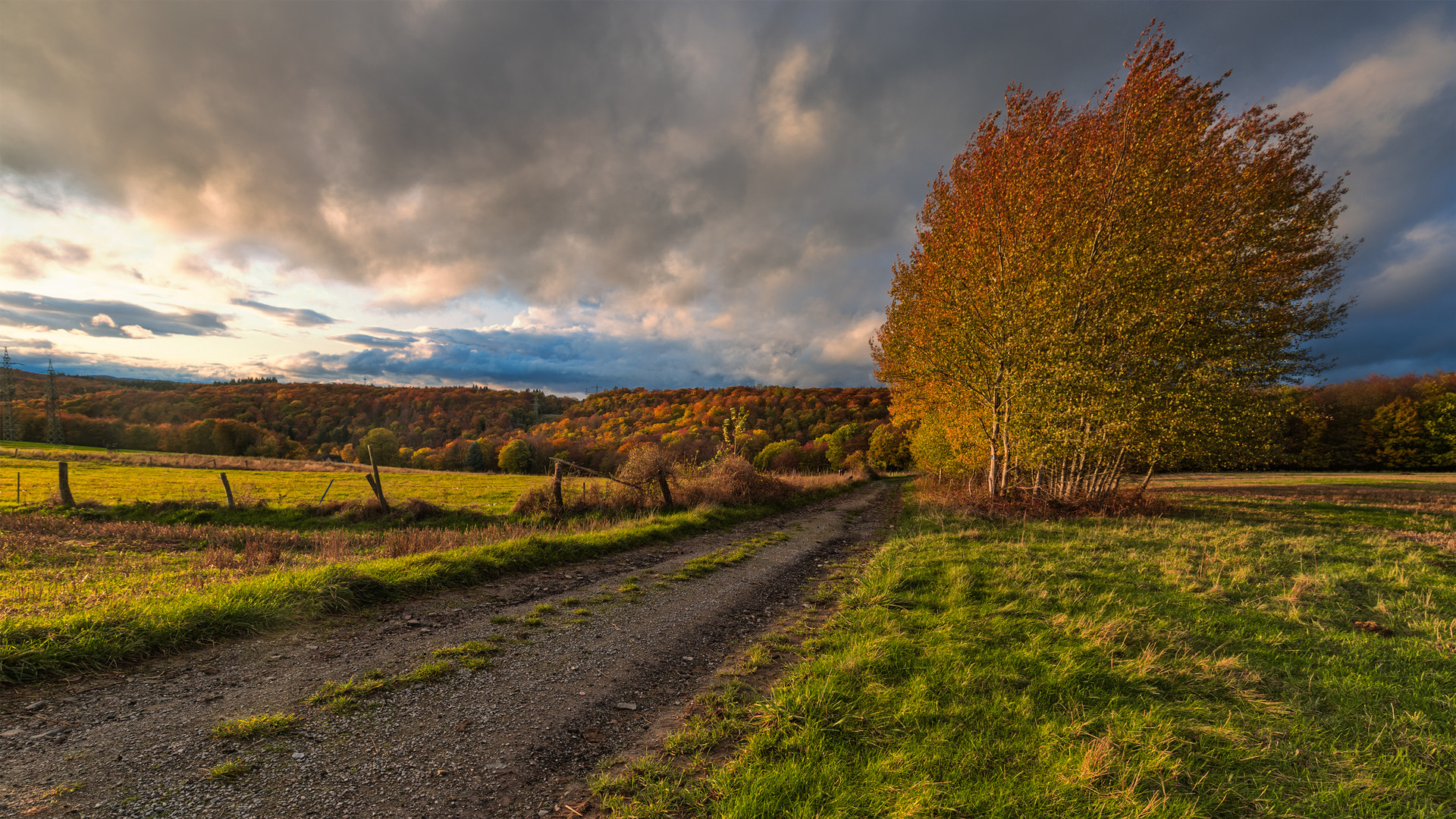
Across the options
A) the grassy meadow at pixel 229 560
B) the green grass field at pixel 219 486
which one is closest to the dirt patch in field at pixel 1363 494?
the grassy meadow at pixel 229 560

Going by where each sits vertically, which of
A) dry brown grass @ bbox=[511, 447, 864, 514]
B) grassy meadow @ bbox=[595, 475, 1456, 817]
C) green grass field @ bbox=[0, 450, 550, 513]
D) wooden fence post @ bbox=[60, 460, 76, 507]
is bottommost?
green grass field @ bbox=[0, 450, 550, 513]

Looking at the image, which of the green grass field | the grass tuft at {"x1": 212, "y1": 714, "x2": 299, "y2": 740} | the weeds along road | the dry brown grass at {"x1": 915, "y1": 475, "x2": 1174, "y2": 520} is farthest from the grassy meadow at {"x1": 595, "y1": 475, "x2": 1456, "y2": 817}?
the green grass field

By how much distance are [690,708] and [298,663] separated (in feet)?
15.2

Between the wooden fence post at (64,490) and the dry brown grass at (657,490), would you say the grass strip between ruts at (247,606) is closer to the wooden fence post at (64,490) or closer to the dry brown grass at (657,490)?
the dry brown grass at (657,490)

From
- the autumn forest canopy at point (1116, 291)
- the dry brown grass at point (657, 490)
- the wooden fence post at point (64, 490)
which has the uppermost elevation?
the autumn forest canopy at point (1116, 291)

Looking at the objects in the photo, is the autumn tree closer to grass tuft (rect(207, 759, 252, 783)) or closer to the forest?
the forest

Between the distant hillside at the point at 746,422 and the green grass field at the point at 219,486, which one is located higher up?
the distant hillside at the point at 746,422

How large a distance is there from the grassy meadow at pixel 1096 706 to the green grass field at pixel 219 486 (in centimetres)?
1589

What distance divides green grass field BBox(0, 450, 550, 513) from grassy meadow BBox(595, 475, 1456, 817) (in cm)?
1589

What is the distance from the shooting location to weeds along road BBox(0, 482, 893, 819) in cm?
339

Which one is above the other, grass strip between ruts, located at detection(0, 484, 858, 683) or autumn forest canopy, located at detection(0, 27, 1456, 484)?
autumn forest canopy, located at detection(0, 27, 1456, 484)

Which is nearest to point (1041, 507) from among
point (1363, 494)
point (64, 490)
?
point (1363, 494)

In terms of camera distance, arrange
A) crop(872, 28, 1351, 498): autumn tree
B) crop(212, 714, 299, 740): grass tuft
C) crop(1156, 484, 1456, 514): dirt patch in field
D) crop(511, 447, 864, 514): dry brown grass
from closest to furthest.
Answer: crop(212, 714, 299, 740): grass tuft → crop(872, 28, 1351, 498): autumn tree → crop(511, 447, 864, 514): dry brown grass → crop(1156, 484, 1456, 514): dirt patch in field

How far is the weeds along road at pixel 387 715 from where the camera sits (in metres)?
3.39
